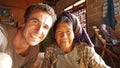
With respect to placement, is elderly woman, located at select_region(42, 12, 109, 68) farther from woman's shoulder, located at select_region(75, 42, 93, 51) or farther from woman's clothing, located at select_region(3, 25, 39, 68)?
woman's clothing, located at select_region(3, 25, 39, 68)

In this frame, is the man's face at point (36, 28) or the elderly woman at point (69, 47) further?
the elderly woman at point (69, 47)

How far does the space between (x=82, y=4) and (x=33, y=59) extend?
278 cm

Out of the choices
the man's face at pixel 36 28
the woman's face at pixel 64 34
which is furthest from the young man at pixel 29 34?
the woman's face at pixel 64 34

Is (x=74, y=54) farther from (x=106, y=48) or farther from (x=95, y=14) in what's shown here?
(x=95, y=14)

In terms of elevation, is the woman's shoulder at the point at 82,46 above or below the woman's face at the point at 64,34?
below

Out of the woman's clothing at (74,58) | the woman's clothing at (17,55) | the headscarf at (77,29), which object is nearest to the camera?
the woman's clothing at (17,55)

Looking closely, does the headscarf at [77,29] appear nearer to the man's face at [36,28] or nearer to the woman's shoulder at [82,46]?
the woman's shoulder at [82,46]

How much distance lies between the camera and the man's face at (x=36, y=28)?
135 centimetres

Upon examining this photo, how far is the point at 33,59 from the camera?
1.54 m

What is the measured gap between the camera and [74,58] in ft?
5.23

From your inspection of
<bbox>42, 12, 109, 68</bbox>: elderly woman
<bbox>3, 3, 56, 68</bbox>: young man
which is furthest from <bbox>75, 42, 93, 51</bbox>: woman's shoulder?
<bbox>3, 3, 56, 68</bbox>: young man

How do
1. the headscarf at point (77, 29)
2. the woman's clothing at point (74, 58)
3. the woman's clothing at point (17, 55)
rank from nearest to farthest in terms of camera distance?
the woman's clothing at point (17, 55), the woman's clothing at point (74, 58), the headscarf at point (77, 29)

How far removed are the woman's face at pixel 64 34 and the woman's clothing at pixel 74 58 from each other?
74 mm

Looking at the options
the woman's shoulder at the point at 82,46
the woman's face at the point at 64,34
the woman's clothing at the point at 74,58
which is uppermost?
the woman's face at the point at 64,34
